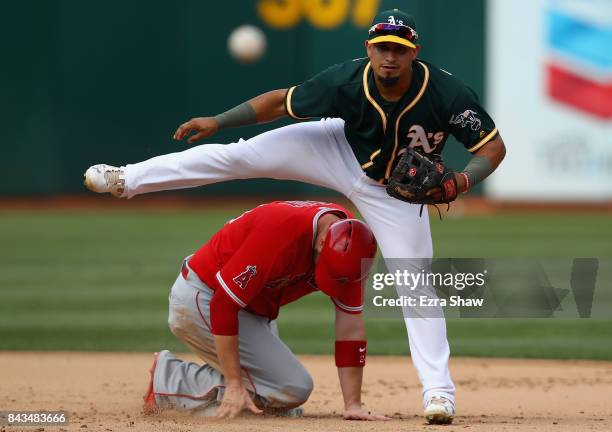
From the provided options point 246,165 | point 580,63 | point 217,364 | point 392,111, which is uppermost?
point 392,111

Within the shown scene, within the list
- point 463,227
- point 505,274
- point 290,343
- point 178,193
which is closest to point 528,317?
point 505,274

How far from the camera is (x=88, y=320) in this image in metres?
8.12

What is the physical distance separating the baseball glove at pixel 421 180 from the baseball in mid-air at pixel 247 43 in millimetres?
12094

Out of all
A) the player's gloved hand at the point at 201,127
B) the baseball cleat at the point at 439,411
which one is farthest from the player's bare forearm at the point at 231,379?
the player's gloved hand at the point at 201,127

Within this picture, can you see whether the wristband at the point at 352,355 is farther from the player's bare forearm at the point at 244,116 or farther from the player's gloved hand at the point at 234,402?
the player's bare forearm at the point at 244,116

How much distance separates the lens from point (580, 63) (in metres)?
15.6

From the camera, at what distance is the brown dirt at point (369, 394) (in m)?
4.57

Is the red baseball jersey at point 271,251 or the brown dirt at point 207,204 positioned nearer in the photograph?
the red baseball jersey at point 271,251

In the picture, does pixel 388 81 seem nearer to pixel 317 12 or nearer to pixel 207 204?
pixel 317 12

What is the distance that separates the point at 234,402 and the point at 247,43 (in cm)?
1216

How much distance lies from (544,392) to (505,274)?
377 cm

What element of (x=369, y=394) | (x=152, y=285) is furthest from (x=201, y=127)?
(x=152, y=285)

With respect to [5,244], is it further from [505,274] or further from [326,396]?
[326,396]

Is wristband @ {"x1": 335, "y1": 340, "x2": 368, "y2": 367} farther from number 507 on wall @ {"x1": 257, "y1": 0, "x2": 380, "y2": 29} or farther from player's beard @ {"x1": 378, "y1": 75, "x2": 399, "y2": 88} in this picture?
number 507 on wall @ {"x1": 257, "y1": 0, "x2": 380, "y2": 29}
